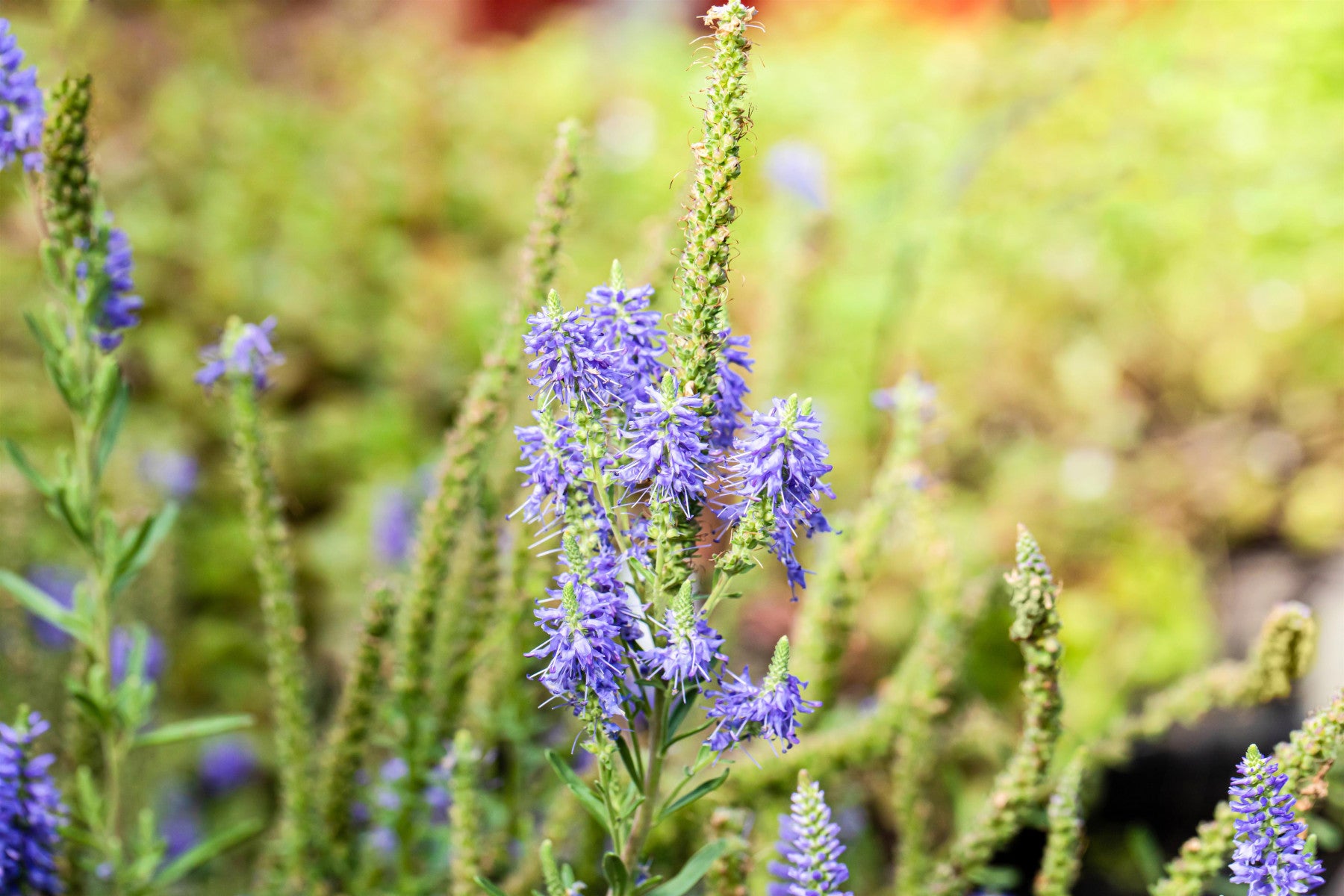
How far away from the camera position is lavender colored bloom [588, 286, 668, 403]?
2.49 feet

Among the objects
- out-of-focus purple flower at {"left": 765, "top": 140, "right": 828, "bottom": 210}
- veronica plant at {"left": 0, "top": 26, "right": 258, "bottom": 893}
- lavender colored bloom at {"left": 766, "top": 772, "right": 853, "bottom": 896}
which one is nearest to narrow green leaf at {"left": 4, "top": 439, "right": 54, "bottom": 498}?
veronica plant at {"left": 0, "top": 26, "right": 258, "bottom": 893}

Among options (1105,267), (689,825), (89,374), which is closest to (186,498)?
(89,374)

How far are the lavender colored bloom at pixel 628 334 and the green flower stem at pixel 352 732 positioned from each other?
47cm

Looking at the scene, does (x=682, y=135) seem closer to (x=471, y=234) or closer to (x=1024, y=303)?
(x=471, y=234)

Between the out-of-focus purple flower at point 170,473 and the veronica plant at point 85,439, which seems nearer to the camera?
the veronica plant at point 85,439

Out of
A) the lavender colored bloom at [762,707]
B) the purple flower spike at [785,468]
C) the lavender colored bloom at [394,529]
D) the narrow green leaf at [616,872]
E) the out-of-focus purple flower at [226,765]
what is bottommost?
the narrow green leaf at [616,872]

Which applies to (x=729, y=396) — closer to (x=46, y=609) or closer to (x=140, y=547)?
(x=140, y=547)

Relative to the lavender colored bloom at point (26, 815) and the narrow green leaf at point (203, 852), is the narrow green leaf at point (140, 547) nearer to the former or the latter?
the lavender colored bloom at point (26, 815)

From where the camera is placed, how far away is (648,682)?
735 mm

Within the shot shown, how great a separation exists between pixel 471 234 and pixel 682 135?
1079 mm

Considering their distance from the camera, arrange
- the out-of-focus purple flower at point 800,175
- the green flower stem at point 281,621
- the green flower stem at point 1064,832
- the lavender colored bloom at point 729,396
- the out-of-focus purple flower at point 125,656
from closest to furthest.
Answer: the lavender colored bloom at point 729,396, the green flower stem at point 1064,832, the green flower stem at point 281,621, the out-of-focus purple flower at point 125,656, the out-of-focus purple flower at point 800,175

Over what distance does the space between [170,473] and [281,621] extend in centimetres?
129

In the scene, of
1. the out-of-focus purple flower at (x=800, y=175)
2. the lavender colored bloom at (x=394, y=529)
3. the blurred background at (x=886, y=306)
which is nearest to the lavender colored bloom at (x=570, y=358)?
the blurred background at (x=886, y=306)

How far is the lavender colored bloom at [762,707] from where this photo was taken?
736mm
